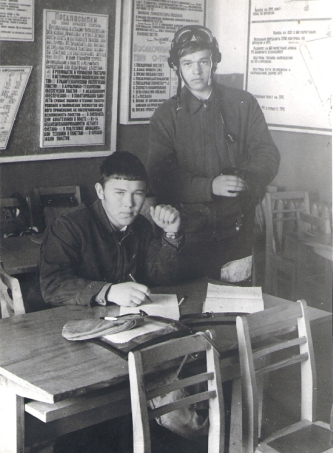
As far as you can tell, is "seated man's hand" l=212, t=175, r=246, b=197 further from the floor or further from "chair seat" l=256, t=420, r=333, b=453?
"chair seat" l=256, t=420, r=333, b=453

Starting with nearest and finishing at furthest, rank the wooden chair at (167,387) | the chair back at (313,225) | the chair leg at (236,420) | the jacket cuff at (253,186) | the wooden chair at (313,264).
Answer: the wooden chair at (167,387) < the chair leg at (236,420) < the jacket cuff at (253,186) < the chair back at (313,225) < the wooden chair at (313,264)

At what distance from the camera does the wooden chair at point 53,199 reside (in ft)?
9.42

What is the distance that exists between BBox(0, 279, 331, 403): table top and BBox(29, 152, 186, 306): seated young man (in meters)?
0.11

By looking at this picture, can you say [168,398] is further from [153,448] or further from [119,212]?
[119,212]

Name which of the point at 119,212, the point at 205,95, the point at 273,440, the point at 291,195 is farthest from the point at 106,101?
the point at 273,440

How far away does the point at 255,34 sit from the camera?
301 centimetres

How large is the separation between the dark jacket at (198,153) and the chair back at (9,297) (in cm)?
83

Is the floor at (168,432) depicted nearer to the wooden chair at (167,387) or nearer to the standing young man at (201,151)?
the wooden chair at (167,387)

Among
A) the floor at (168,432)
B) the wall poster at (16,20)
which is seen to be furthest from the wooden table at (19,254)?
the wall poster at (16,20)

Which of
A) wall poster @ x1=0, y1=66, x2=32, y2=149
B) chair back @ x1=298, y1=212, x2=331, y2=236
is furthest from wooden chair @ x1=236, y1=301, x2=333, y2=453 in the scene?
wall poster @ x1=0, y1=66, x2=32, y2=149

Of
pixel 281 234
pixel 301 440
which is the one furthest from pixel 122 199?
pixel 281 234

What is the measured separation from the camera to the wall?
2842 millimetres

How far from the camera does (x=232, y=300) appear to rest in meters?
2.45

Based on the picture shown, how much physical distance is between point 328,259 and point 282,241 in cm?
38
